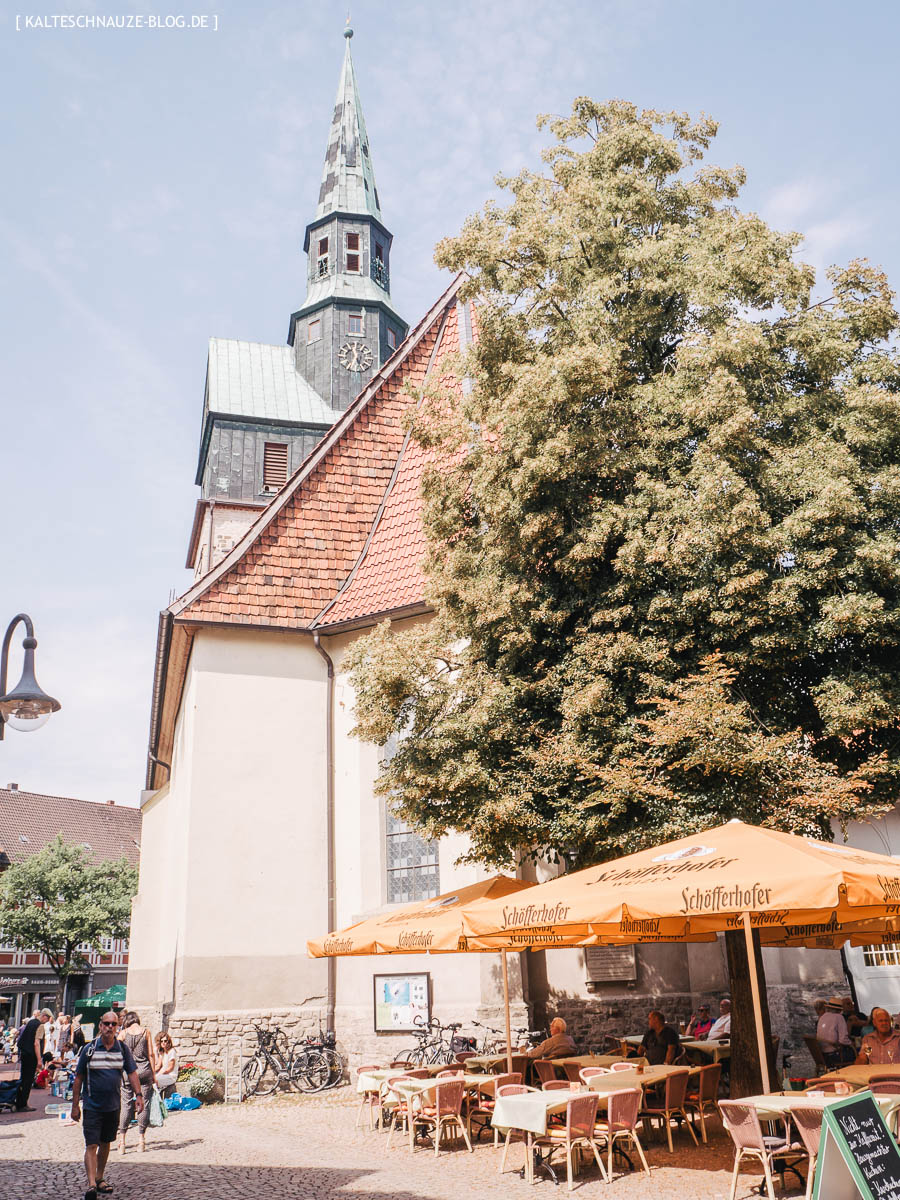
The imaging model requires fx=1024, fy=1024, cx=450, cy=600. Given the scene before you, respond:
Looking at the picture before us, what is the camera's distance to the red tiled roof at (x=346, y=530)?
1944 cm

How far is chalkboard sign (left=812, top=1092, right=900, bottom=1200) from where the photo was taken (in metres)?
5.80

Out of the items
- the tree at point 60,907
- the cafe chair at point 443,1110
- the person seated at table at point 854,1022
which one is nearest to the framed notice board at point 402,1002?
the cafe chair at point 443,1110

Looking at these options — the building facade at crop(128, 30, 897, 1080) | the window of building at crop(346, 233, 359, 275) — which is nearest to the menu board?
the building facade at crop(128, 30, 897, 1080)

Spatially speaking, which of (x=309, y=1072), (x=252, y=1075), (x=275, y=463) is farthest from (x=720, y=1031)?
(x=275, y=463)

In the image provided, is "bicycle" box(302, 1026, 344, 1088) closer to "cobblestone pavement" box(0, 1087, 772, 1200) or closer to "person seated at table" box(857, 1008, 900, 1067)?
"cobblestone pavement" box(0, 1087, 772, 1200)

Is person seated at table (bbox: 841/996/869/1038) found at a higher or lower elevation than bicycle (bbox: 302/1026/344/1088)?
A: higher

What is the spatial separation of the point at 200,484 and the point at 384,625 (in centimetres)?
2887

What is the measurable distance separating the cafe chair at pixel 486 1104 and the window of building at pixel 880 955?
865 centimetres

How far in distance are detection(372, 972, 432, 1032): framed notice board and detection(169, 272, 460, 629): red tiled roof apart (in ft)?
21.2

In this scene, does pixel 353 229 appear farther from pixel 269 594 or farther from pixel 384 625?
pixel 384 625

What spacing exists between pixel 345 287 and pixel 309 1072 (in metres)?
28.9

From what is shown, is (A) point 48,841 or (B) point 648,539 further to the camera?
(A) point 48,841

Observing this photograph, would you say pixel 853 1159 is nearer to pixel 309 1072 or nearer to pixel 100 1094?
pixel 100 1094

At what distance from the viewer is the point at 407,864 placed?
18.1 meters
